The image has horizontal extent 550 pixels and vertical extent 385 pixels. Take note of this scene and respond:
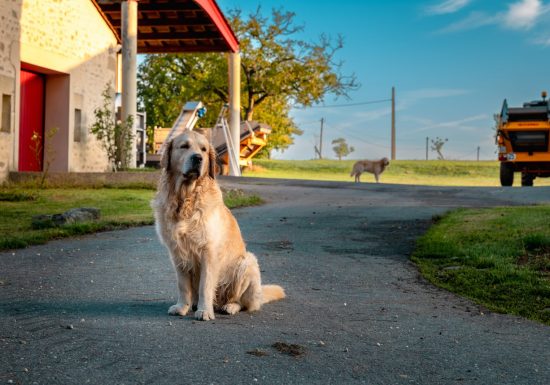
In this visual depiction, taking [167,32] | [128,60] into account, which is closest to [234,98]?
[167,32]

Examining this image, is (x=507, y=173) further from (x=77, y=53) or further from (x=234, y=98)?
(x=77, y=53)

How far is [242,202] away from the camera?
49.9ft

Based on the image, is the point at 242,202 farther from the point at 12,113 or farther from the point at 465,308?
the point at 465,308

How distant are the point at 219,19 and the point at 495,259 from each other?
19.6 m

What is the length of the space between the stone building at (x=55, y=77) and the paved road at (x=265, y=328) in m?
9.66

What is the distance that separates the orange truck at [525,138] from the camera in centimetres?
2306

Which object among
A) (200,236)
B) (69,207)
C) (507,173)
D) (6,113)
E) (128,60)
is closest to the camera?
(200,236)

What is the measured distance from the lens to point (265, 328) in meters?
4.65

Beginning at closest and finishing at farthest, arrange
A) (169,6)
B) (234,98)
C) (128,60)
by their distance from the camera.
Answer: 1. (128,60)
2. (169,6)
3. (234,98)

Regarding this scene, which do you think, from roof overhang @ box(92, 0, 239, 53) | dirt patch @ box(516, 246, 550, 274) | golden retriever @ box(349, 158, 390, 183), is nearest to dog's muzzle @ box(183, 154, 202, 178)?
dirt patch @ box(516, 246, 550, 274)

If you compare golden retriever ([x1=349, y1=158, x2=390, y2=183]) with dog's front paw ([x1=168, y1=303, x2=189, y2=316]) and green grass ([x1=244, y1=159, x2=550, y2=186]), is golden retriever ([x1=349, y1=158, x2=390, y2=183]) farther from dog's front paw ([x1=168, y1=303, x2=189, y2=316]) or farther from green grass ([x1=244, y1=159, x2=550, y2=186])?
dog's front paw ([x1=168, y1=303, x2=189, y2=316])

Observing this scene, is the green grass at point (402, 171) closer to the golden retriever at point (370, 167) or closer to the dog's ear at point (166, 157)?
the golden retriever at point (370, 167)

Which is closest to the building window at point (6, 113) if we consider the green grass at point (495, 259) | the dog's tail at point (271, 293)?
the green grass at point (495, 259)

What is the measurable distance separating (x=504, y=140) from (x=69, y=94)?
1476 cm
